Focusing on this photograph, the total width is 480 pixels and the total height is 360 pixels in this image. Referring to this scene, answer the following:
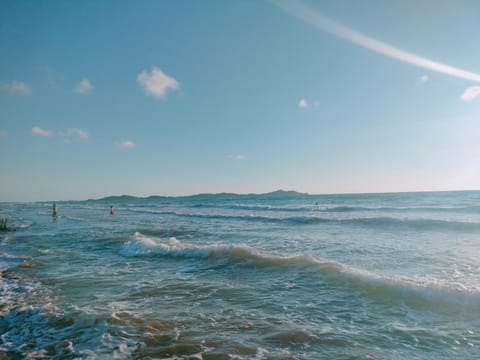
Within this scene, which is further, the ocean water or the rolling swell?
the rolling swell

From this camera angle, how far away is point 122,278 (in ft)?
31.8

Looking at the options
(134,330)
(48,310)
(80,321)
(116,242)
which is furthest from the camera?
(116,242)

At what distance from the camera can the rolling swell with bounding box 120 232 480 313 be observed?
22.7 ft

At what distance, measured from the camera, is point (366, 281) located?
8320mm

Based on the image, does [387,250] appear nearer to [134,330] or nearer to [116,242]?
[134,330]

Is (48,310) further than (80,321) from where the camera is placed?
Yes

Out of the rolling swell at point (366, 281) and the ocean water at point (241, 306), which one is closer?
the ocean water at point (241, 306)

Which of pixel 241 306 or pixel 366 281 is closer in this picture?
pixel 241 306

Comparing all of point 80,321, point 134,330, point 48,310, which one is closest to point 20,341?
point 80,321

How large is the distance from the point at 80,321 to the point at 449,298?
7.99 metres

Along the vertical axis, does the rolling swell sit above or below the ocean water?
above

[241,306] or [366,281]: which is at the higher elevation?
[366,281]

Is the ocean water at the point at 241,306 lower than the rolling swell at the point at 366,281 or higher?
lower

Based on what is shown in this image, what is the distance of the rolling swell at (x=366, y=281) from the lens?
272 inches
